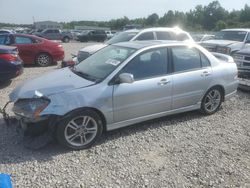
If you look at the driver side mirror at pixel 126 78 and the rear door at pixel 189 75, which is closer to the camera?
the driver side mirror at pixel 126 78

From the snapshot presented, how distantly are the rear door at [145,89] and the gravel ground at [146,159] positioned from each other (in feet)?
1.40

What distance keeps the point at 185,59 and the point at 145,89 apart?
1.19m

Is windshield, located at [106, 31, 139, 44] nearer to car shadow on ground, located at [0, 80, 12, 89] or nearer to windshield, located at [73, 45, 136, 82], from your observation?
car shadow on ground, located at [0, 80, 12, 89]

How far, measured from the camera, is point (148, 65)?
15.8 feet

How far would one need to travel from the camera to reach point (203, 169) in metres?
3.78

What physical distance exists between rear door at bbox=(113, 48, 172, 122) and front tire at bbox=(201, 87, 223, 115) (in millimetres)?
993

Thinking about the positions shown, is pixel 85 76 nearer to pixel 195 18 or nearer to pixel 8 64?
pixel 8 64

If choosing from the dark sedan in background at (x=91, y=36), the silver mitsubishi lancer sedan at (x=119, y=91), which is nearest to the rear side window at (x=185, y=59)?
the silver mitsubishi lancer sedan at (x=119, y=91)

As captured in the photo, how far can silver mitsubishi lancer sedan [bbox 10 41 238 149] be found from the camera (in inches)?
159

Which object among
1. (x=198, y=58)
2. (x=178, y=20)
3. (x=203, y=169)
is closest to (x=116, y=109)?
(x=203, y=169)

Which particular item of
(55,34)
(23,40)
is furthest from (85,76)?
(55,34)

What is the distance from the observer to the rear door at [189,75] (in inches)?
200

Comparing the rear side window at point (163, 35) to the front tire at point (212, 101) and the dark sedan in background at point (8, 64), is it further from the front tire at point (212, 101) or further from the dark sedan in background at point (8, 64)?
the dark sedan in background at point (8, 64)

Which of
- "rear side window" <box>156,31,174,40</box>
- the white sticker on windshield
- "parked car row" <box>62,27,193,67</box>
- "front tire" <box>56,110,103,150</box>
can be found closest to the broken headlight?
"front tire" <box>56,110,103,150</box>
